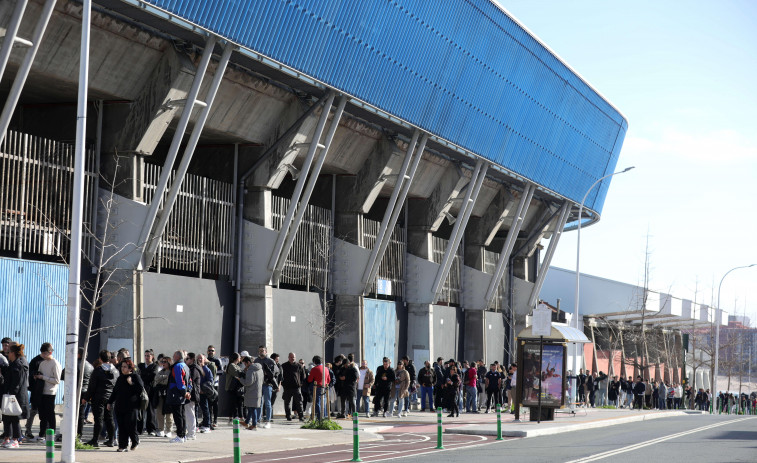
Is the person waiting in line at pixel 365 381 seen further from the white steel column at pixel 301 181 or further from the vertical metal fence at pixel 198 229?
the vertical metal fence at pixel 198 229

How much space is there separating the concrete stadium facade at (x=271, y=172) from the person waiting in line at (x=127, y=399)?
319 centimetres

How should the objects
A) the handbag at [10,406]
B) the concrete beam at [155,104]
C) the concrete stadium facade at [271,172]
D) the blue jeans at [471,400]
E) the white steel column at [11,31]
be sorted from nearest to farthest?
the handbag at [10,406] < the white steel column at [11,31] < the concrete stadium facade at [271,172] < the concrete beam at [155,104] < the blue jeans at [471,400]

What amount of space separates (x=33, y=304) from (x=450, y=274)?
1020 inches

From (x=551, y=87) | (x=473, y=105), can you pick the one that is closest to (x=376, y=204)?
(x=473, y=105)

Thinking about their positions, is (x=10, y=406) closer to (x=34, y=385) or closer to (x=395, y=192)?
(x=34, y=385)

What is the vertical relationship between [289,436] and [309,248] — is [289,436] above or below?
below

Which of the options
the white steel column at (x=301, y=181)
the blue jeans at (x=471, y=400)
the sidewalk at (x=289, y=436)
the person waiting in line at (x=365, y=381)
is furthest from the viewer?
the blue jeans at (x=471, y=400)

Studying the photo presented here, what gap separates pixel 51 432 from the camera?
1051 centimetres

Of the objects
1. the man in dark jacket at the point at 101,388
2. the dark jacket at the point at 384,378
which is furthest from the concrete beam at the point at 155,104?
the man in dark jacket at the point at 101,388

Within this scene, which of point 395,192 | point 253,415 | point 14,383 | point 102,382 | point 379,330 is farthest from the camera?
point 379,330

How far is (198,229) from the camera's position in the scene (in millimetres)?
29938

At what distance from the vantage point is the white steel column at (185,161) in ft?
86.3

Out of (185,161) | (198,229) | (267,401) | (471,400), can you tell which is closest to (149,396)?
(267,401)

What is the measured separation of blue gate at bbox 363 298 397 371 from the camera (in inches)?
1507
